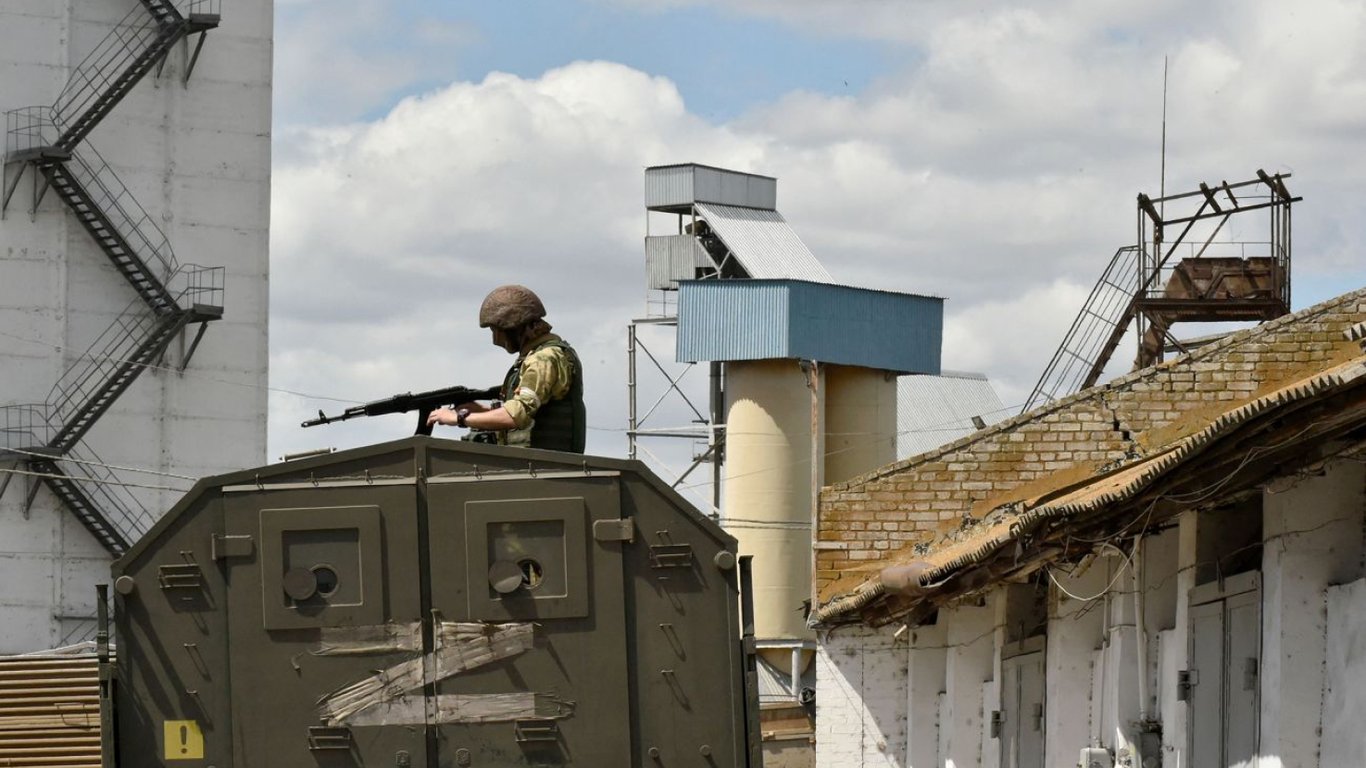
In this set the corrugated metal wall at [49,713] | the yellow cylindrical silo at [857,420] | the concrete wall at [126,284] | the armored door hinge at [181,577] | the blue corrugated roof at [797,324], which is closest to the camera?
the armored door hinge at [181,577]

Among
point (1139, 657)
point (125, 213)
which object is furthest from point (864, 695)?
point (125, 213)

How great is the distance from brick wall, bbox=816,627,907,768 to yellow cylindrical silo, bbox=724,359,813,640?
842 inches

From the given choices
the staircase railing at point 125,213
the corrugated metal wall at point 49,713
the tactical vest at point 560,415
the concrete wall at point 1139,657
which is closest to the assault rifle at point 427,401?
the tactical vest at point 560,415

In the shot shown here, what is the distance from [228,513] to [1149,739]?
315 inches

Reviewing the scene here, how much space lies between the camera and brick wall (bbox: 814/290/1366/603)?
73.0 ft

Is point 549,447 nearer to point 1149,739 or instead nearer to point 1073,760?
point 1149,739

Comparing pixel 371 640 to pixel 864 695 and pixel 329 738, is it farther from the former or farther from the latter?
pixel 864 695

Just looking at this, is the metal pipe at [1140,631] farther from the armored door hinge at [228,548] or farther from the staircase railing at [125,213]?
the staircase railing at [125,213]

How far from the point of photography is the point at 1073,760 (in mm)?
18484

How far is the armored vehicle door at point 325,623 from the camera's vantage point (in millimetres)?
10648

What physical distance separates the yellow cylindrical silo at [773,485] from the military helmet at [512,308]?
3419cm

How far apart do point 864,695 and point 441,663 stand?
47.0ft

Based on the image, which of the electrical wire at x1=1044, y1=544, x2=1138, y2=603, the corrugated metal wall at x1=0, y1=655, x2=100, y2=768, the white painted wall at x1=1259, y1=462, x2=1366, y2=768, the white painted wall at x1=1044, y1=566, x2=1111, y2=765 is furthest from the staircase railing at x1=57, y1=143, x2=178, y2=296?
the white painted wall at x1=1259, y1=462, x2=1366, y2=768

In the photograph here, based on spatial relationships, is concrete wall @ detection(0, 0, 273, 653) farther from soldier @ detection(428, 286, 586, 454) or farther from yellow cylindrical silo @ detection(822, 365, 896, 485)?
soldier @ detection(428, 286, 586, 454)
